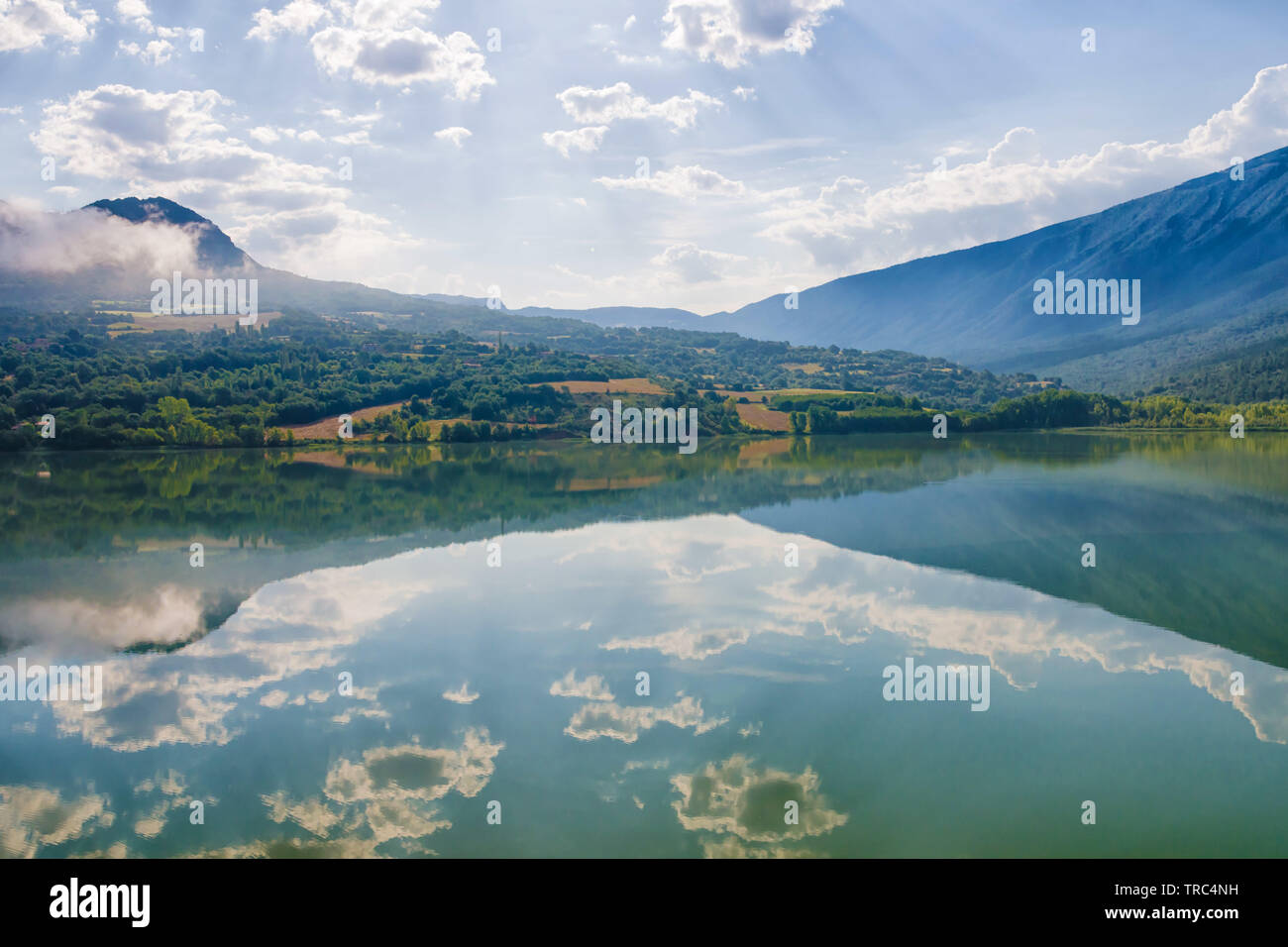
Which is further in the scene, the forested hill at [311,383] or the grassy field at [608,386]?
the grassy field at [608,386]

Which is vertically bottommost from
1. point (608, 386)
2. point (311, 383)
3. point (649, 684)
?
point (649, 684)

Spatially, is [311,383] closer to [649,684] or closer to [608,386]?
[608,386]

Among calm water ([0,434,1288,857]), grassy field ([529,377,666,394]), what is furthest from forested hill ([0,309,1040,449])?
calm water ([0,434,1288,857])

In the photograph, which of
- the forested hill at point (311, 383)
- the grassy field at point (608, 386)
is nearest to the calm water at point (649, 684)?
the forested hill at point (311, 383)

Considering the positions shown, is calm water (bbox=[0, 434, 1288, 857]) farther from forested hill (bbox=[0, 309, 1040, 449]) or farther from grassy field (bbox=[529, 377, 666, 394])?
grassy field (bbox=[529, 377, 666, 394])

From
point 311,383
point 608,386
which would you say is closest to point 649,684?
point 311,383

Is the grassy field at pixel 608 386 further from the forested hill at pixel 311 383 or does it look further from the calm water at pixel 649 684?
the calm water at pixel 649 684
